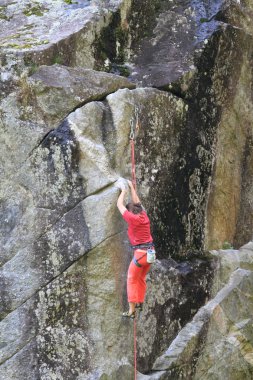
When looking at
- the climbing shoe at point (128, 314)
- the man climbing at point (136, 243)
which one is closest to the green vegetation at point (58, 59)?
the man climbing at point (136, 243)

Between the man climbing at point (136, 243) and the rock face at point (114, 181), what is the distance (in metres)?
0.29

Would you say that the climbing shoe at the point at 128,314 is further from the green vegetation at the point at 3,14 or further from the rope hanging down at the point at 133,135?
the green vegetation at the point at 3,14

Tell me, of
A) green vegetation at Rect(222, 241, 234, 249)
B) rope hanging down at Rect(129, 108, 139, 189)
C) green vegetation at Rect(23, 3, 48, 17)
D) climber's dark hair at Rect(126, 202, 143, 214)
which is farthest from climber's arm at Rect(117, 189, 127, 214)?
green vegetation at Rect(23, 3, 48, 17)

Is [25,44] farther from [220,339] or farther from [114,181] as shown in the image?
[220,339]

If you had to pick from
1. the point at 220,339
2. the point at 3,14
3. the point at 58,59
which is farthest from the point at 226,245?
the point at 3,14

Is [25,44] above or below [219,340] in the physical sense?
above

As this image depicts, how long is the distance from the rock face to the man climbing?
0.29 meters

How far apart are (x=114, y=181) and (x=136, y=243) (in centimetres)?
108

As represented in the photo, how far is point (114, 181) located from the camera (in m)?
9.96

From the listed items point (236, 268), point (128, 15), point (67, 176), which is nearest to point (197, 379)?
point (236, 268)

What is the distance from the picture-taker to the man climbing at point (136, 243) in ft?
31.1

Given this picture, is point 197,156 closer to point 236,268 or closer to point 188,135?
point 188,135

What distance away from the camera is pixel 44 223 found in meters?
10.0

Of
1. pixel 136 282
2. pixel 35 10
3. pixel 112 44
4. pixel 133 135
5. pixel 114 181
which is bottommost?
pixel 136 282
